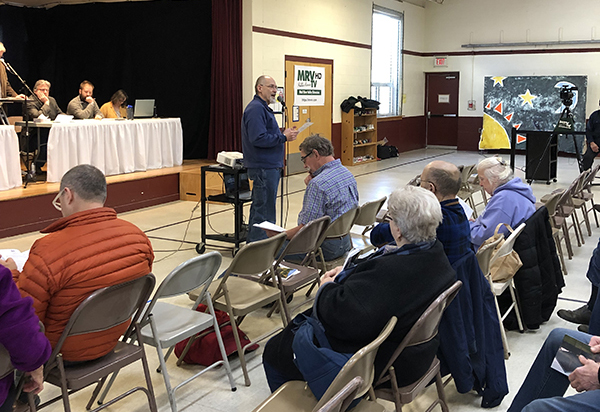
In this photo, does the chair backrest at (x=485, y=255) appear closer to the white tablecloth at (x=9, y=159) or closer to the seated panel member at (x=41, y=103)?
the white tablecloth at (x=9, y=159)

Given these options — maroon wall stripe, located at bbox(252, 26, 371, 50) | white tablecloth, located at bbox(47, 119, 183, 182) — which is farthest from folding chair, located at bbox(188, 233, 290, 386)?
maroon wall stripe, located at bbox(252, 26, 371, 50)

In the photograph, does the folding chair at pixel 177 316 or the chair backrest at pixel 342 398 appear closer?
the chair backrest at pixel 342 398

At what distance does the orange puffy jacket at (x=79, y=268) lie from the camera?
2189 mm

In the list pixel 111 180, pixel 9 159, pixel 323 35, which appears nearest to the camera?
pixel 9 159

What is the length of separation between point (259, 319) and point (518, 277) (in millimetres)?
1610

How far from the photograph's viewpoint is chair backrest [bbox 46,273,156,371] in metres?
2.21

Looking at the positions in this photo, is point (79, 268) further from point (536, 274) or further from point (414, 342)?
point (536, 274)

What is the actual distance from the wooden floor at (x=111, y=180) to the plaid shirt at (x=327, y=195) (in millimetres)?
3773

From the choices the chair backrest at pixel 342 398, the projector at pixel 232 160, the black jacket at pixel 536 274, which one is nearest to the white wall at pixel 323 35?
the projector at pixel 232 160

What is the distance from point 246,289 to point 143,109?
595 centimetres

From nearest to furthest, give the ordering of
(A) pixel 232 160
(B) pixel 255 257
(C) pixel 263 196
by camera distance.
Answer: (B) pixel 255 257, (C) pixel 263 196, (A) pixel 232 160

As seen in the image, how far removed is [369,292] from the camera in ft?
7.00

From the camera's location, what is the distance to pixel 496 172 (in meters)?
3.89

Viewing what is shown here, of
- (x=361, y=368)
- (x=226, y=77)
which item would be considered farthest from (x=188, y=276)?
(x=226, y=77)
